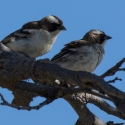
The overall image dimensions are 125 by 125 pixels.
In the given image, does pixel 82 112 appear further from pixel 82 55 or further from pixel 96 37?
pixel 96 37

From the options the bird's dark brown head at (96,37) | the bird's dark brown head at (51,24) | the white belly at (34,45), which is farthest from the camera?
the bird's dark brown head at (96,37)

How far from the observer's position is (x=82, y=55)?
9.49 metres

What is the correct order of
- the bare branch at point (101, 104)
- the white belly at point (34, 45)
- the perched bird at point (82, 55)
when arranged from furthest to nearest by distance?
the perched bird at point (82, 55) < the white belly at point (34, 45) < the bare branch at point (101, 104)

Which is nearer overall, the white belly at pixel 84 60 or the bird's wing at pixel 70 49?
the white belly at pixel 84 60

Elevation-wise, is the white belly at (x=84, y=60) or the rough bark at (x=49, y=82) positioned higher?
the white belly at (x=84, y=60)

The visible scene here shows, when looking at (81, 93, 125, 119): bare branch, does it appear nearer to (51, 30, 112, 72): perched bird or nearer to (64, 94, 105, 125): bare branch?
(64, 94, 105, 125): bare branch

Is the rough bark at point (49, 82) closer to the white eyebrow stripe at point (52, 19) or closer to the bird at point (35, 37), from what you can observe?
the bird at point (35, 37)

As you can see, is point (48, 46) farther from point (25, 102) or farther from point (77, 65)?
point (25, 102)

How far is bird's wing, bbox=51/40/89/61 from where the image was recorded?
9.69m

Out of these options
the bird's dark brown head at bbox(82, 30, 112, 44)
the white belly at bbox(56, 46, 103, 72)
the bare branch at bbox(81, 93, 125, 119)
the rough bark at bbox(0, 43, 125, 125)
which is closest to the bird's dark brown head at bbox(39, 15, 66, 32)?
the white belly at bbox(56, 46, 103, 72)

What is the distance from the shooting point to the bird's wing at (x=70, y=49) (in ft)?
31.8

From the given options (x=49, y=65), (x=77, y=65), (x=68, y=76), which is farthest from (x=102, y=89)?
(x=77, y=65)

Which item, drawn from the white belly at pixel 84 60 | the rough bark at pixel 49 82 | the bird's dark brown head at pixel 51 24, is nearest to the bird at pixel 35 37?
the bird's dark brown head at pixel 51 24

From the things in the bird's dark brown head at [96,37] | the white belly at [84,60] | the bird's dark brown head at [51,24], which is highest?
the bird's dark brown head at [51,24]
